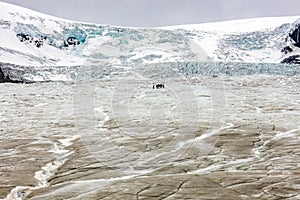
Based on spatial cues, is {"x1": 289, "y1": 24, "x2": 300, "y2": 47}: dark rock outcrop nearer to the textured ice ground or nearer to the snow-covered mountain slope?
the snow-covered mountain slope

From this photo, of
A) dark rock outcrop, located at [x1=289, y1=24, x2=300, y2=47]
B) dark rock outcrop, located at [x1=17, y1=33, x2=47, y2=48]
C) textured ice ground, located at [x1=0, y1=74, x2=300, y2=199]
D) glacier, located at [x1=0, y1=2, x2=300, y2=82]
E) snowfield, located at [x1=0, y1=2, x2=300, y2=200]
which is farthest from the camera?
dark rock outcrop, located at [x1=17, y1=33, x2=47, y2=48]

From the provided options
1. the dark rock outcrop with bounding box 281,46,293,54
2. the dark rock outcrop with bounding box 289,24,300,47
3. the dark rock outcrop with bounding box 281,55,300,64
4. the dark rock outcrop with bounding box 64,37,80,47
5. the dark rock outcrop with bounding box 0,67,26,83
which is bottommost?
the dark rock outcrop with bounding box 0,67,26,83

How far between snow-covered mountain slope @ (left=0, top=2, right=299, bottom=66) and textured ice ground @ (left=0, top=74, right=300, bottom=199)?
89.8 m

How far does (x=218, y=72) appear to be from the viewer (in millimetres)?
98000

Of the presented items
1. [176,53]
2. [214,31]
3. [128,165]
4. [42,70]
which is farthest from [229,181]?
[214,31]

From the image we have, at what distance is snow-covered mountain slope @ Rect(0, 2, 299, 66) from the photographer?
131375mm

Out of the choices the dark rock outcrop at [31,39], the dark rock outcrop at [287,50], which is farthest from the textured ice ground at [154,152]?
the dark rock outcrop at [31,39]

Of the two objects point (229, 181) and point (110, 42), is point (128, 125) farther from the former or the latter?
point (110, 42)

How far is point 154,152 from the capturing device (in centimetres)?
2250

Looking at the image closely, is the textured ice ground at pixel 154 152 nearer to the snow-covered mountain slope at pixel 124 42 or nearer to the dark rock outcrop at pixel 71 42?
the snow-covered mountain slope at pixel 124 42

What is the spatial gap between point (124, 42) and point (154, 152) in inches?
4554

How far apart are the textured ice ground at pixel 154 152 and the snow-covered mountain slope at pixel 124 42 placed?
295 feet

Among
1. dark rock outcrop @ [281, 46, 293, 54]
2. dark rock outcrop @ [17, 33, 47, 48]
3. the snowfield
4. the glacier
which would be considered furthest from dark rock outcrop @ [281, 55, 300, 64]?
dark rock outcrop @ [17, 33, 47, 48]

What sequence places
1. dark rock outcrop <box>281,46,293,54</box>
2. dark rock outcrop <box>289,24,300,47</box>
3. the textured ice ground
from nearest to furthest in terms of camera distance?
the textured ice ground < dark rock outcrop <box>289,24,300,47</box> < dark rock outcrop <box>281,46,293,54</box>
